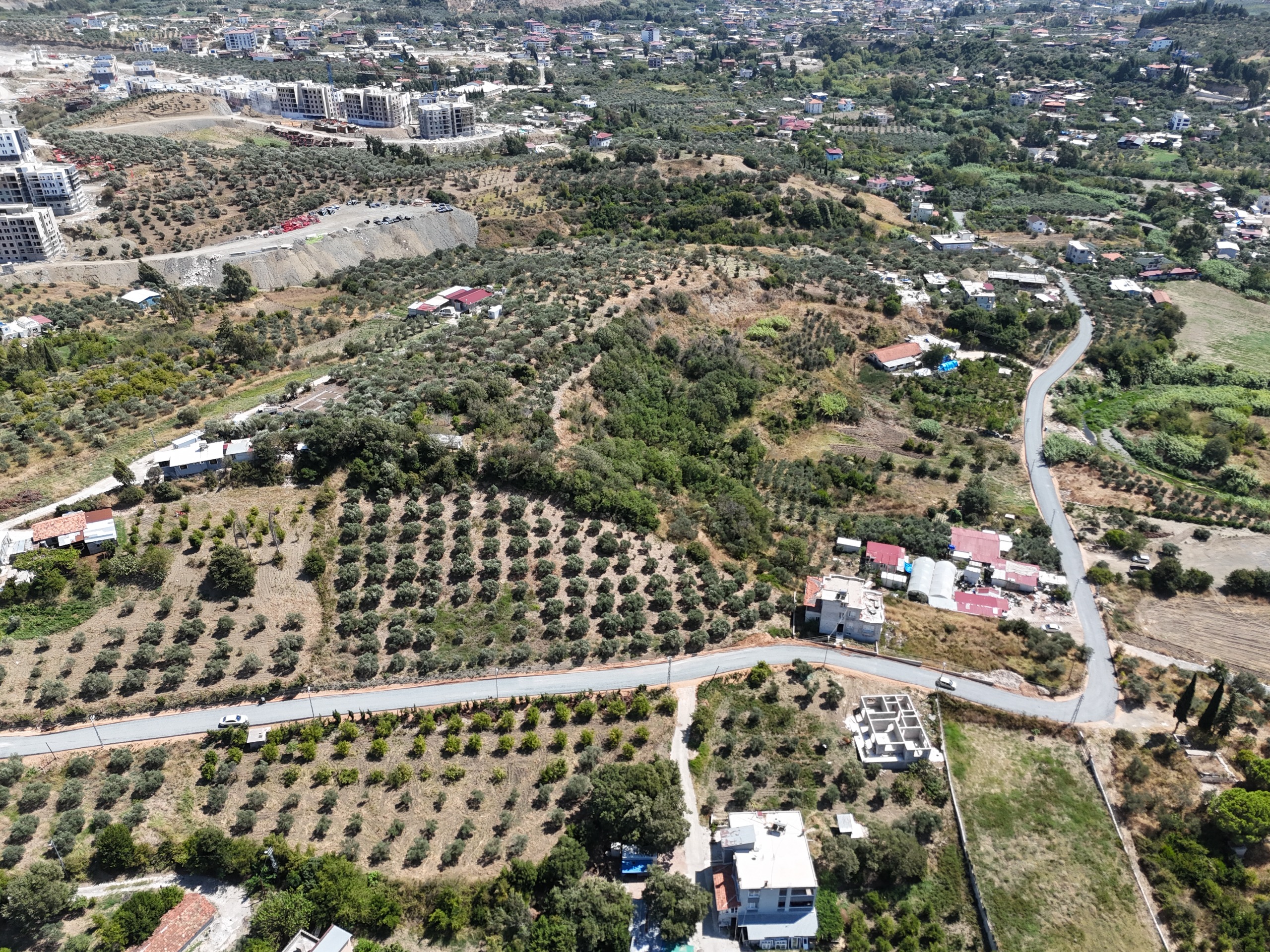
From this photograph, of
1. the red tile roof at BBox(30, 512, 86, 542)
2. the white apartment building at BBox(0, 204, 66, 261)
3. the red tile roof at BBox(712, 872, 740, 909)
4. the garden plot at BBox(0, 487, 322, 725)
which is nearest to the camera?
the red tile roof at BBox(712, 872, 740, 909)

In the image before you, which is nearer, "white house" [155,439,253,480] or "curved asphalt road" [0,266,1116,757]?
"curved asphalt road" [0,266,1116,757]

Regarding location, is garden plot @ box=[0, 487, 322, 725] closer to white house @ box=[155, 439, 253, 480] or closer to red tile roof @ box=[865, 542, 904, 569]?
white house @ box=[155, 439, 253, 480]

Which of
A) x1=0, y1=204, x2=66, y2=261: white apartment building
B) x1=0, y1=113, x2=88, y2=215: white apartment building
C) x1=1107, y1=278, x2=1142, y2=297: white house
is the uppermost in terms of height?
x1=0, y1=113, x2=88, y2=215: white apartment building

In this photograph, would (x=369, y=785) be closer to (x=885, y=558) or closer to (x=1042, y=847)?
(x=1042, y=847)

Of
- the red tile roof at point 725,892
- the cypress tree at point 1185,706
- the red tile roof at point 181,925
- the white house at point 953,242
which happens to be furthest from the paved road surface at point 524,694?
the white house at point 953,242

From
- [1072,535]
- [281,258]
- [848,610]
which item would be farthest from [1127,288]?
[281,258]

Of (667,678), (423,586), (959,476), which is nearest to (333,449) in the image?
(423,586)

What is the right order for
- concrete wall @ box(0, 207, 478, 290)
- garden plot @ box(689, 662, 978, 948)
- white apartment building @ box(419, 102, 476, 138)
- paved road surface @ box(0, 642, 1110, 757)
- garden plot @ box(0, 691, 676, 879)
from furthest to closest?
1. white apartment building @ box(419, 102, 476, 138)
2. concrete wall @ box(0, 207, 478, 290)
3. paved road surface @ box(0, 642, 1110, 757)
4. garden plot @ box(689, 662, 978, 948)
5. garden plot @ box(0, 691, 676, 879)

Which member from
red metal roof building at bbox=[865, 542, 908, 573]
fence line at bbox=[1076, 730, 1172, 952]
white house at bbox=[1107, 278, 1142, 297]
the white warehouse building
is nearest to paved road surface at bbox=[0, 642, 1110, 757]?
fence line at bbox=[1076, 730, 1172, 952]
